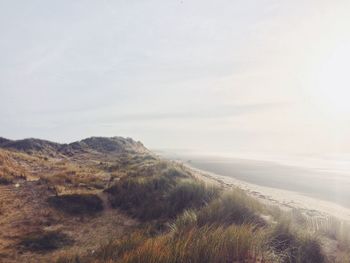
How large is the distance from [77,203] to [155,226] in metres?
4.02

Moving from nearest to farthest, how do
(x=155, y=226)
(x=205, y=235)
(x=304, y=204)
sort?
(x=205, y=235) → (x=155, y=226) → (x=304, y=204)

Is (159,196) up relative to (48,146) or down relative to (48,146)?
down

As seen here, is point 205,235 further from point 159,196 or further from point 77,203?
point 77,203

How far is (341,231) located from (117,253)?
5.15m

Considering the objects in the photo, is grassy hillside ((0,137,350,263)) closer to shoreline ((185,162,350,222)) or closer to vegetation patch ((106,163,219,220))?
vegetation patch ((106,163,219,220))

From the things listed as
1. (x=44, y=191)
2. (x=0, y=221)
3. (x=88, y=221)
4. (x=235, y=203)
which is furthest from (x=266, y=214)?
(x=44, y=191)

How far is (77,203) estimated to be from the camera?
35.1 feet

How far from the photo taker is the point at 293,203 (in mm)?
14570

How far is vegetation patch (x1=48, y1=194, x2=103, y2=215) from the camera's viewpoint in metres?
10.2

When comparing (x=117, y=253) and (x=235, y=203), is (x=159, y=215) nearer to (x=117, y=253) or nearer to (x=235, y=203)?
(x=235, y=203)

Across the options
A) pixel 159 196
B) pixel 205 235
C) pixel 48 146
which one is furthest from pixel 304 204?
pixel 48 146

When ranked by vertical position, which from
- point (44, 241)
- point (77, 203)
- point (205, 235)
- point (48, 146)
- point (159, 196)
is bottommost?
point (44, 241)

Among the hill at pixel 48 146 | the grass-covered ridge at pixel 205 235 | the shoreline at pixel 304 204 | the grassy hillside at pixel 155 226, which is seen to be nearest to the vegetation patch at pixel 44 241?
the grassy hillside at pixel 155 226

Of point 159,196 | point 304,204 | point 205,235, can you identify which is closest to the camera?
point 205,235
